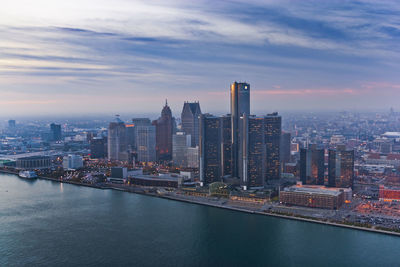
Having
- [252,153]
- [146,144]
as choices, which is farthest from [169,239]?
[146,144]

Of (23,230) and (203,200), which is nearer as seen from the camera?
(23,230)

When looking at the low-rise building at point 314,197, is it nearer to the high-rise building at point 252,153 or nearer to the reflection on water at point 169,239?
the reflection on water at point 169,239

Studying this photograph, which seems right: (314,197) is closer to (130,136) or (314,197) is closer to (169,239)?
(169,239)

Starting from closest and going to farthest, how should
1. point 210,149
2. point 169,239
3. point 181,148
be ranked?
point 169,239 < point 210,149 < point 181,148

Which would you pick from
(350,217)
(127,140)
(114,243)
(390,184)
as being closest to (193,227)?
(114,243)

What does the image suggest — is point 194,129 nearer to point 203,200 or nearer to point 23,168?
point 23,168

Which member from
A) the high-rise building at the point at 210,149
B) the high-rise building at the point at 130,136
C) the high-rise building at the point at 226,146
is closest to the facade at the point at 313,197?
the high-rise building at the point at 210,149

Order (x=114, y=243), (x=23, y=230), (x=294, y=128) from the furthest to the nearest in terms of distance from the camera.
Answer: (x=294, y=128) < (x=23, y=230) < (x=114, y=243)
